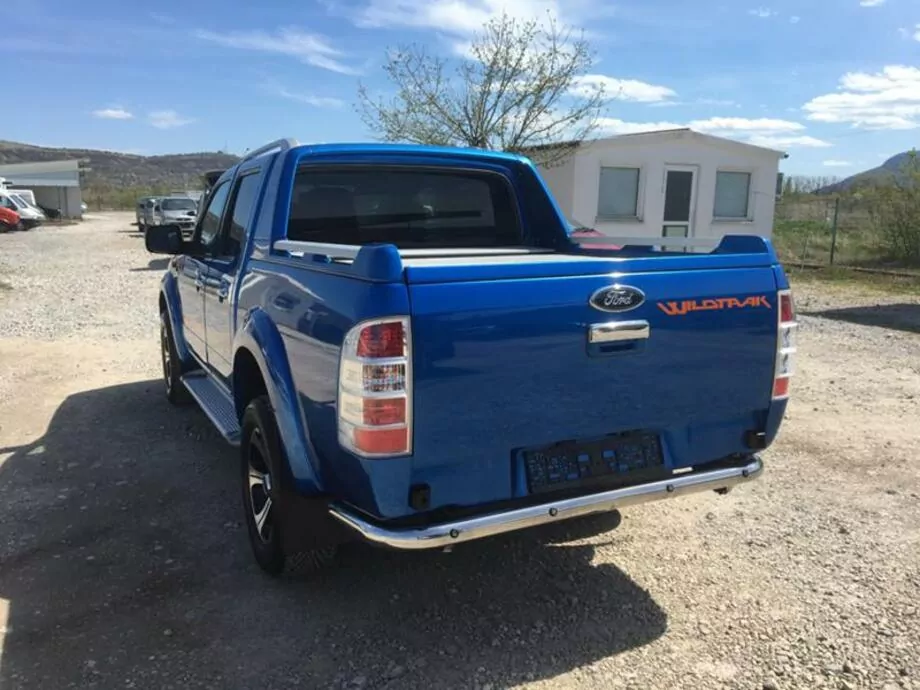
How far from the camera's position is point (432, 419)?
266 centimetres

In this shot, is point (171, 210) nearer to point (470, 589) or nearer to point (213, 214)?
point (213, 214)

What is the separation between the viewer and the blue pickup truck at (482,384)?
2.61m

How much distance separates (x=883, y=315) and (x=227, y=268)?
1126 cm

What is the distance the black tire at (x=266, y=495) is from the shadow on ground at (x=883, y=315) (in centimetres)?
1003

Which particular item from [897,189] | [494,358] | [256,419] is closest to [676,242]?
[494,358]

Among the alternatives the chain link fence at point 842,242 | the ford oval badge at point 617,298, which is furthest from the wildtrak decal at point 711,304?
the chain link fence at point 842,242

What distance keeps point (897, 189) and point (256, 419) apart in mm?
22961

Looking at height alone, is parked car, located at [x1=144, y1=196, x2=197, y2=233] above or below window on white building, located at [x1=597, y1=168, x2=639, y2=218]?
below

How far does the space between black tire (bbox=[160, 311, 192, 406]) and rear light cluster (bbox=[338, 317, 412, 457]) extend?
156 inches

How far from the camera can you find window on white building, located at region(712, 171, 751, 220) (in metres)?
19.5

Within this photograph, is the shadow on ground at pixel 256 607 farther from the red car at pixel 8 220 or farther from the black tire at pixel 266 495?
the red car at pixel 8 220

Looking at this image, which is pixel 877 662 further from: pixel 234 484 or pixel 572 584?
pixel 234 484

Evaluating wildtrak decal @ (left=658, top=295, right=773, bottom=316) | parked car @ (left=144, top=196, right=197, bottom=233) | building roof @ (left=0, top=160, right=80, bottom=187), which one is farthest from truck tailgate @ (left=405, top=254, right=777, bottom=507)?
building roof @ (left=0, top=160, right=80, bottom=187)

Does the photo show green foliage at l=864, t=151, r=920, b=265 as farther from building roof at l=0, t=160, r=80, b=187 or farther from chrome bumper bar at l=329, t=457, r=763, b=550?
building roof at l=0, t=160, r=80, b=187
